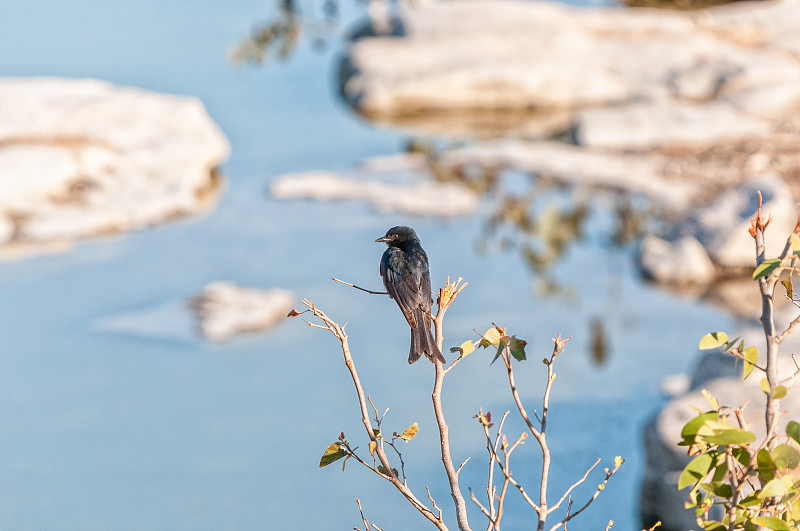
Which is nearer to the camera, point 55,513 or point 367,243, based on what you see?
point 55,513

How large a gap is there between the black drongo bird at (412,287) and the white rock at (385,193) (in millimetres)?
5341

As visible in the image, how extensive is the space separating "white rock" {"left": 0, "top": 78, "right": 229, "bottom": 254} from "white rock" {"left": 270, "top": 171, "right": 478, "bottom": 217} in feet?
2.57

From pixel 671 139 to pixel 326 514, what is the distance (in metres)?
6.11

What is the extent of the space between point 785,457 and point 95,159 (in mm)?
7731

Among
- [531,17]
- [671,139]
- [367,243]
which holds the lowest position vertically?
[367,243]

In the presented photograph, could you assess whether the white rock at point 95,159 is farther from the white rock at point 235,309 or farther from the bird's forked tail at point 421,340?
the bird's forked tail at point 421,340

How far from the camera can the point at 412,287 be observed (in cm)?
242

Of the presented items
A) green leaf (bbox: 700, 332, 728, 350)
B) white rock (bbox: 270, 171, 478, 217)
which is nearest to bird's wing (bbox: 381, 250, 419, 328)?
green leaf (bbox: 700, 332, 728, 350)

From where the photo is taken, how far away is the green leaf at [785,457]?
155 centimetres

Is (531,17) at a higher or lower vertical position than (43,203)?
higher

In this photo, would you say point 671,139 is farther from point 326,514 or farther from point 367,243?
point 326,514

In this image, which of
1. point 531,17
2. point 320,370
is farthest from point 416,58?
point 320,370

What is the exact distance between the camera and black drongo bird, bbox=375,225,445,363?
7.54 feet

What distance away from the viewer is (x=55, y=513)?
184 inches
